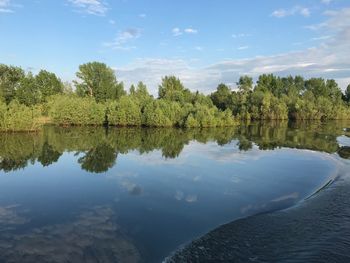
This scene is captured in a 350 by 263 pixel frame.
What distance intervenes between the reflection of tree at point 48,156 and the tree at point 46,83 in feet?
155

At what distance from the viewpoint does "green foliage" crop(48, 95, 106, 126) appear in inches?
2395

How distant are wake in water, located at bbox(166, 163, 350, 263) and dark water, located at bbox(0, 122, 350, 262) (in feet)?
0.64

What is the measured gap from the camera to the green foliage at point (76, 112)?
60.8 metres

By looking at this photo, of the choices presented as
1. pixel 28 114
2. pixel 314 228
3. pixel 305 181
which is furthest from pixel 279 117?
pixel 314 228

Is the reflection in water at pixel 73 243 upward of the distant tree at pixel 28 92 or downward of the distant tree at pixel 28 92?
downward

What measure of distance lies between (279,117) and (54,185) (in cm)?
7603

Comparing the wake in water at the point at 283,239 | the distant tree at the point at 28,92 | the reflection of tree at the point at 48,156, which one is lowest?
the wake in water at the point at 283,239

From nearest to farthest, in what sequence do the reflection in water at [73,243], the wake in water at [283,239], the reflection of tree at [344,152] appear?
the wake in water at [283,239]
the reflection in water at [73,243]
the reflection of tree at [344,152]

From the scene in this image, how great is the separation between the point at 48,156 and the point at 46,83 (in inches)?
2155

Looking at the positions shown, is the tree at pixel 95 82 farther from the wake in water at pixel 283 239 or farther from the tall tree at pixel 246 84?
the wake in water at pixel 283 239

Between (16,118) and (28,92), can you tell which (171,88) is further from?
(16,118)

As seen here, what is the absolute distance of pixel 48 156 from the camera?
92.2 feet

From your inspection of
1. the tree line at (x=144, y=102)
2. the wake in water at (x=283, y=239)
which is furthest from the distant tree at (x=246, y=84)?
the wake in water at (x=283, y=239)

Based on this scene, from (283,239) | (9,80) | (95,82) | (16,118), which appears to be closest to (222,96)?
(95,82)
